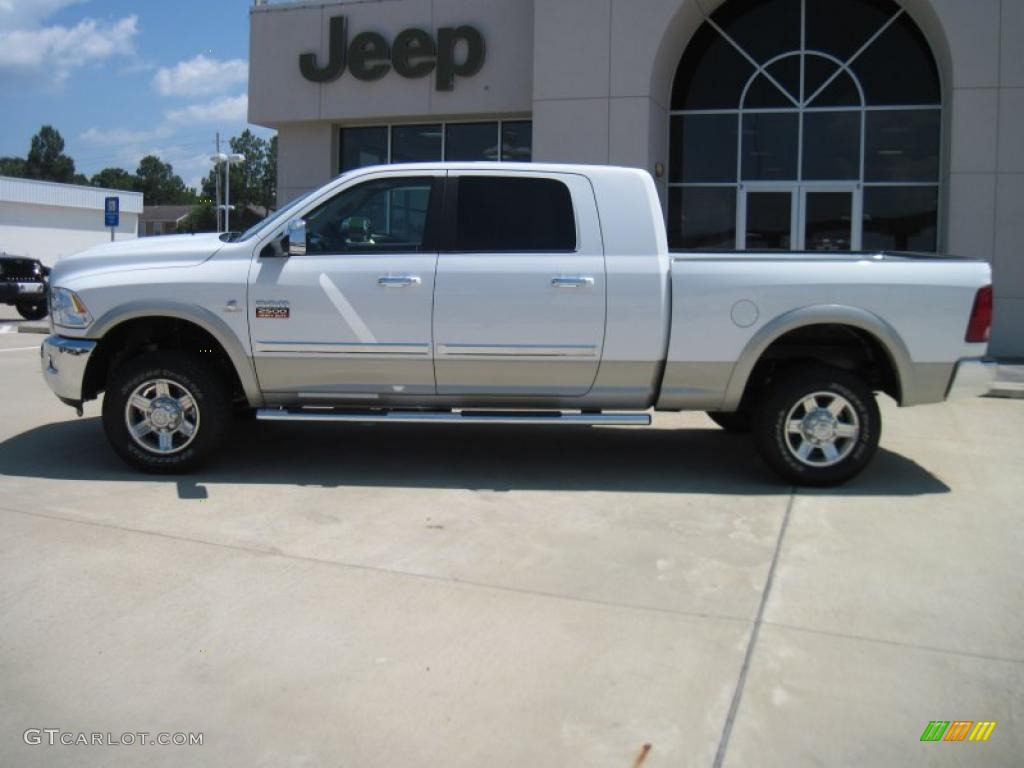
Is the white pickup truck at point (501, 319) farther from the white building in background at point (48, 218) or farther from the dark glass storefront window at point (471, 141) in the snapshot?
the white building in background at point (48, 218)

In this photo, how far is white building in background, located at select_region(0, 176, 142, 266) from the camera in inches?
1957

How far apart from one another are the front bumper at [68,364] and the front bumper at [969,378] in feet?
18.3

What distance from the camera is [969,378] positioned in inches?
257

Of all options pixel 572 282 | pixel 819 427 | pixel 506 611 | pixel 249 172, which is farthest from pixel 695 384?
pixel 249 172

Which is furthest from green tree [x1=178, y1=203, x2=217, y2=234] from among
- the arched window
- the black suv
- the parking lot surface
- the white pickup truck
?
the parking lot surface

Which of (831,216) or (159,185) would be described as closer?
(831,216)

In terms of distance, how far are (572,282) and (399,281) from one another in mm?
1098

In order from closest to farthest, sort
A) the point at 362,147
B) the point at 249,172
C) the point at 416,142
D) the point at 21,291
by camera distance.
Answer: the point at 416,142 → the point at 362,147 → the point at 21,291 → the point at 249,172

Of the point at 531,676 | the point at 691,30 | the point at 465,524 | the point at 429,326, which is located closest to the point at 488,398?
the point at 429,326

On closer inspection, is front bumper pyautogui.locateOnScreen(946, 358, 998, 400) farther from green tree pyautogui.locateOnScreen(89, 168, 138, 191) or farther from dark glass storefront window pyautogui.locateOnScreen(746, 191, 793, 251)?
green tree pyautogui.locateOnScreen(89, 168, 138, 191)

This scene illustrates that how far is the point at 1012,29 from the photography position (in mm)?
13812

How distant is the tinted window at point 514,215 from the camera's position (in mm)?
6637

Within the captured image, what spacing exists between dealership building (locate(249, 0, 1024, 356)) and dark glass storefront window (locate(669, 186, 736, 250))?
32 millimetres

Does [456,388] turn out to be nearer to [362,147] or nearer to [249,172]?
[362,147]
